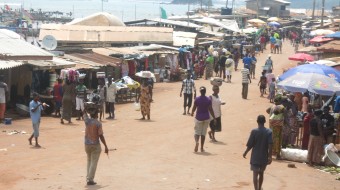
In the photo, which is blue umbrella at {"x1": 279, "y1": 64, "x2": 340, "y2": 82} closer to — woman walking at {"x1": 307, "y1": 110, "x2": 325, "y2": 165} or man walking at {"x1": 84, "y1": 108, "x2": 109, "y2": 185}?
woman walking at {"x1": 307, "y1": 110, "x2": 325, "y2": 165}

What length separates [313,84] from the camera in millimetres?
14562

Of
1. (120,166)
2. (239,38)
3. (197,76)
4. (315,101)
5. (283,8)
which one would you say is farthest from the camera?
(283,8)

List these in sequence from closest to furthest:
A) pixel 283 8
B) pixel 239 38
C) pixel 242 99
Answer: pixel 242 99 → pixel 239 38 → pixel 283 8

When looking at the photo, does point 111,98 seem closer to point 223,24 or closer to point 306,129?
point 306,129

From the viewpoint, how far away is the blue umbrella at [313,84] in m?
14.5

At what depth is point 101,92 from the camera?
18.8 m

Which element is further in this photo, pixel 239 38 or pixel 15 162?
pixel 239 38

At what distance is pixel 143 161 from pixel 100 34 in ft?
65.7

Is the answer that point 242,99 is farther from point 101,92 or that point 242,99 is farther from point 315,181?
point 315,181

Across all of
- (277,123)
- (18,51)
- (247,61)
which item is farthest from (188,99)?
(247,61)

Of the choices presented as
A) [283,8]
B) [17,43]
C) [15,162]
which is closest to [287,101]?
[15,162]

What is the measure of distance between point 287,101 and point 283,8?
8301 cm

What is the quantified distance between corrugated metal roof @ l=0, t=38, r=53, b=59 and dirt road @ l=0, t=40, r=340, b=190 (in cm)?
206

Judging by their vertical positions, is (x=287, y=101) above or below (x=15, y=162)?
above
